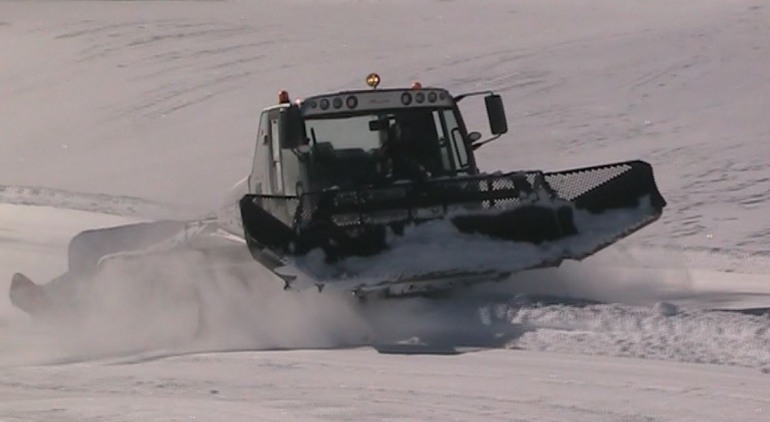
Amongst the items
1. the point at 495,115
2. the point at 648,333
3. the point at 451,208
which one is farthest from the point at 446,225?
the point at 648,333

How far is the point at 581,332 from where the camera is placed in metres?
7.20

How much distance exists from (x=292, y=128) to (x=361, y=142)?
737 mm

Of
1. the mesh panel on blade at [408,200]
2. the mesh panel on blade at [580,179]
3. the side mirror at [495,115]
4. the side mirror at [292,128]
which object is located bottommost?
the mesh panel on blade at [580,179]

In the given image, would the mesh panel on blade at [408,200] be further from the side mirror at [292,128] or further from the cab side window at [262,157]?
the cab side window at [262,157]

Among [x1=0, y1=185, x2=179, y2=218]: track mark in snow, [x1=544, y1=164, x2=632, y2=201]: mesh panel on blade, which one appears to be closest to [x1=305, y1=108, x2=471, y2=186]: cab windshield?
[x1=544, y1=164, x2=632, y2=201]: mesh panel on blade

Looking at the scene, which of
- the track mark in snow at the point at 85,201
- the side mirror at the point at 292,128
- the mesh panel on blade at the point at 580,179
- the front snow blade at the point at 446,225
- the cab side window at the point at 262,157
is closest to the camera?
the front snow blade at the point at 446,225

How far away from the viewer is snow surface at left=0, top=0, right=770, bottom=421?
20.4 feet

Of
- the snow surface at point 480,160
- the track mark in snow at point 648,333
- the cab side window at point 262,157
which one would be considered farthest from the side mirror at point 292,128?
the track mark in snow at point 648,333

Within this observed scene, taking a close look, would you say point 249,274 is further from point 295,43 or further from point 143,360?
point 295,43

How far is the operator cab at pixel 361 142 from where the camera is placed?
8.85 m

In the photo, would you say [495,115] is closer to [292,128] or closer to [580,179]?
[580,179]

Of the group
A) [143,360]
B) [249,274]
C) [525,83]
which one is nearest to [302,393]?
[143,360]

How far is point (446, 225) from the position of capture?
816 cm

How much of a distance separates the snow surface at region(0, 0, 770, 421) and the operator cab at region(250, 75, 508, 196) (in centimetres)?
82
